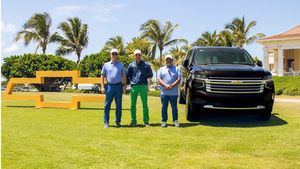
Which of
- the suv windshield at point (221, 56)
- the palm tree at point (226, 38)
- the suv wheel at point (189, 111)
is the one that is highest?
the palm tree at point (226, 38)

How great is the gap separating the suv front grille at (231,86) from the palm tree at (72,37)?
48.2 metres

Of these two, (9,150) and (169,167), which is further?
(9,150)

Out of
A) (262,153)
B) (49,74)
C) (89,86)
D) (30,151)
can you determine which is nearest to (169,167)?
(262,153)

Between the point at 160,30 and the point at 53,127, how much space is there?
4266cm

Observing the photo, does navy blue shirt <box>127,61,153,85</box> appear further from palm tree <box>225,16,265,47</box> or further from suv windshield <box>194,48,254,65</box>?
palm tree <box>225,16,265,47</box>

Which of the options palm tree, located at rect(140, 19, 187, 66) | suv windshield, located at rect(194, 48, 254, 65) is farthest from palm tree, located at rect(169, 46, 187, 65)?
suv windshield, located at rect(194, 48, 254, 65)

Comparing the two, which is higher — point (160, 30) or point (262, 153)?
point (160, 30)

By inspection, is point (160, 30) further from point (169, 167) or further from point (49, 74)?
point (169, 167)

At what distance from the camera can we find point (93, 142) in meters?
6.83

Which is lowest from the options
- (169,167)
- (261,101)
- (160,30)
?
(169,167)

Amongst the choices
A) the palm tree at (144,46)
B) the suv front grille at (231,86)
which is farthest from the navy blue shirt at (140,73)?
the palm tree at (144,46)

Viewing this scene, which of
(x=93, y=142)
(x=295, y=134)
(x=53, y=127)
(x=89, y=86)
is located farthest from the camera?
(x=89, y=86)

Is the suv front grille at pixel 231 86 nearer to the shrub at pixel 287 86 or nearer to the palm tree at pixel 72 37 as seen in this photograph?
the shrub at pixel 287 86

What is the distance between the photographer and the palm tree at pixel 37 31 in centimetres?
5365
